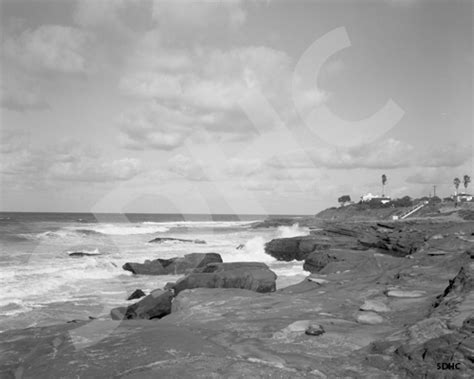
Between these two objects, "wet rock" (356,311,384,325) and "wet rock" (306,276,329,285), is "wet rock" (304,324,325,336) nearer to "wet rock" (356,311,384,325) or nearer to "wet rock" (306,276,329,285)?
"wet rock" (356,311,384,325)

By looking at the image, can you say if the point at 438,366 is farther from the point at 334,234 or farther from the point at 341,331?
the point at 334,234

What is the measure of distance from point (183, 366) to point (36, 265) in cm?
2223

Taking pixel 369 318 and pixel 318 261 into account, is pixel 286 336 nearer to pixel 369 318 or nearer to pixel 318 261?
pixel 369 318

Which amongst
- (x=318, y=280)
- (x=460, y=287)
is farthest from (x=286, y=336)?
(x=318, y=280)

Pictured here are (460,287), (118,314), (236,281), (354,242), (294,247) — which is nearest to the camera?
(460,287)

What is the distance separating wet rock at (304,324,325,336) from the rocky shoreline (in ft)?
0.06

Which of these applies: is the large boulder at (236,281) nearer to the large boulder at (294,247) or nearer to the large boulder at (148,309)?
the large boulder at (148,309)

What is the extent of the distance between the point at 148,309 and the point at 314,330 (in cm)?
651

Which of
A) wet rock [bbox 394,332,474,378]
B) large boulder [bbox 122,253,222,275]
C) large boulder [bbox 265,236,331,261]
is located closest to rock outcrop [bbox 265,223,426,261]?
large boulder [bbox 265,236,331,261]

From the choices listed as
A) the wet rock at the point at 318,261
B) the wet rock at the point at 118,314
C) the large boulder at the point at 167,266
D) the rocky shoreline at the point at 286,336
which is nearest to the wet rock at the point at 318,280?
the rocky shoreline at the point at 286,336

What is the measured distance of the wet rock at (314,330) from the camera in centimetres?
649

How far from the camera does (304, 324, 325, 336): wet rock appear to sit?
649 centimetres

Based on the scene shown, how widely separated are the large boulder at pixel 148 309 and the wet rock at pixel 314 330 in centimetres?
622

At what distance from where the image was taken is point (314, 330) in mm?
6512
